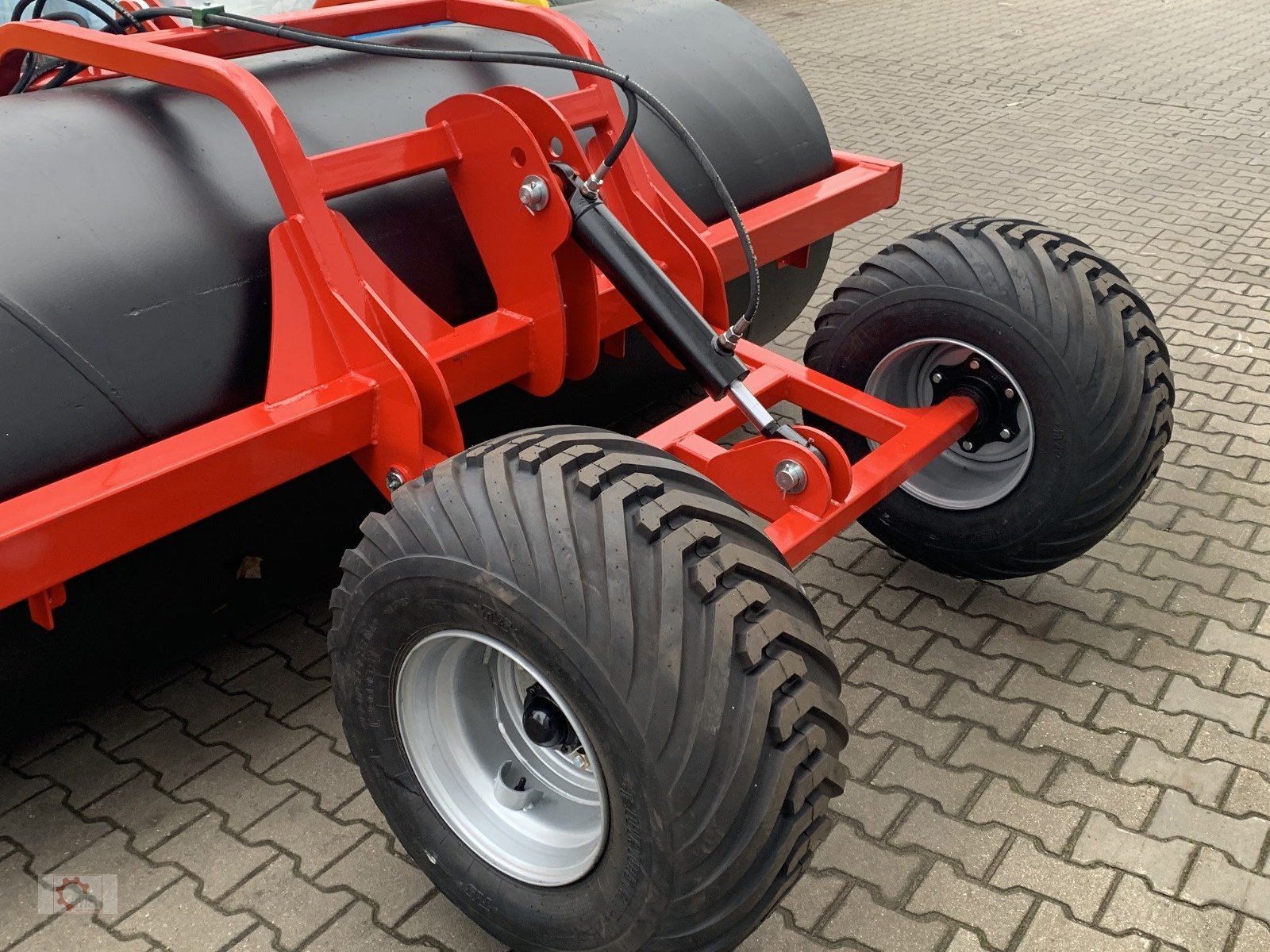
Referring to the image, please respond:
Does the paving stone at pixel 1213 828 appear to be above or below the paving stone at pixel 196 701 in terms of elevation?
below

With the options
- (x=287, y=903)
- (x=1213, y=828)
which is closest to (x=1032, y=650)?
(x=1213, y=828)

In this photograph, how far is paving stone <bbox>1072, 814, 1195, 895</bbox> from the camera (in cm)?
233

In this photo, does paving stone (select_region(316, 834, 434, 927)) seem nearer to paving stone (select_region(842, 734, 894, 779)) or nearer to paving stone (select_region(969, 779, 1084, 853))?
paving stone (select_region(842, 734, 894, 779))

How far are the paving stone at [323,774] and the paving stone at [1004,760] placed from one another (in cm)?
132

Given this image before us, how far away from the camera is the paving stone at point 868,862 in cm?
232

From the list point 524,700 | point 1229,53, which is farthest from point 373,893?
point 1229,53

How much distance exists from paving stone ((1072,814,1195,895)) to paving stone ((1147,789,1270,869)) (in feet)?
0.12

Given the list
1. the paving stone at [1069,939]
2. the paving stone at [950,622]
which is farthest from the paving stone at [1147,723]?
the paving stone at [1069,939]

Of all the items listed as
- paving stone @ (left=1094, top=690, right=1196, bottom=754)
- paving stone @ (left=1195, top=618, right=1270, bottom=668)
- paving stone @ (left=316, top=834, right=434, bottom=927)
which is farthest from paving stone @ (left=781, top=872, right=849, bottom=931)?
paving stone @ (left=1195, top=618, right=1270, bottom=668)

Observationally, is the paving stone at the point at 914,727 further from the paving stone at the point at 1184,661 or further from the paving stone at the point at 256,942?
the paving stone at the point at 256,942

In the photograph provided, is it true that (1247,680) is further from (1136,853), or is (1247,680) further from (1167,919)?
(1167,919)

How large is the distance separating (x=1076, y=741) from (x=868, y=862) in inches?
25.2

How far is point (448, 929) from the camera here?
2.26 m

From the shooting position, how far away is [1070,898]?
7.48ft
